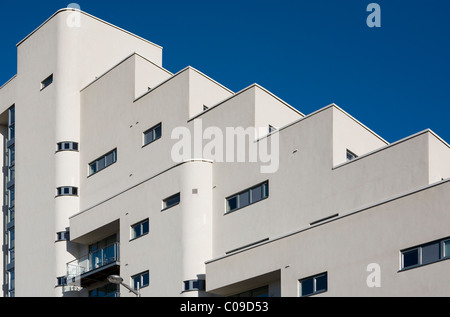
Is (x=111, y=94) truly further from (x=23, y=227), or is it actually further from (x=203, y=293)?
(x=203, y=293)

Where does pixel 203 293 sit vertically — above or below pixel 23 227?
below

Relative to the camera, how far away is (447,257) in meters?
36.8

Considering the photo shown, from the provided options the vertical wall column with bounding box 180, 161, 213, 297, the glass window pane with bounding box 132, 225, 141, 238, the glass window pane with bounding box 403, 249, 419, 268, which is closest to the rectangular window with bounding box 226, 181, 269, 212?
the vertical wall column with bounding box 180, 161, 213, 297

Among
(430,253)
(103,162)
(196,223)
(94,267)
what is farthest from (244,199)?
(430,253)

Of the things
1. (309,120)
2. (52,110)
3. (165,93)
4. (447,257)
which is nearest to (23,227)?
(52,110)

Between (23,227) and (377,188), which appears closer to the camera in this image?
(377,188)

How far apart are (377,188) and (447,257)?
557 centimetres

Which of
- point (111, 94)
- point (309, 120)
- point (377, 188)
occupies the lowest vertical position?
point (377, 188)

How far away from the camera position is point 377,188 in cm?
4159

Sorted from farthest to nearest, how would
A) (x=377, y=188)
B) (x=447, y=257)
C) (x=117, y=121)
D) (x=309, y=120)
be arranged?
(x=117, y=121)
(x=309, y=120)
(x=377, y=188)
(x=447, y=257)

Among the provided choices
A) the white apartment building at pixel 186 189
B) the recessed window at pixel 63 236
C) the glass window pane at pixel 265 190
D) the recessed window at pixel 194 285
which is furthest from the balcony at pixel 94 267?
the glass window pane at pixel 265 190

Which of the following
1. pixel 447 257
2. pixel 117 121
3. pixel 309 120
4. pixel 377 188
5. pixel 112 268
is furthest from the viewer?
pixel 117 121

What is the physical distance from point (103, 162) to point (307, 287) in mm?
16938

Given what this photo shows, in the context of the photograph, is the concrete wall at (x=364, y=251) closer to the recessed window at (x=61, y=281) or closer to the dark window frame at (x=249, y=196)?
the dark window frame at (x=249, y=196)
